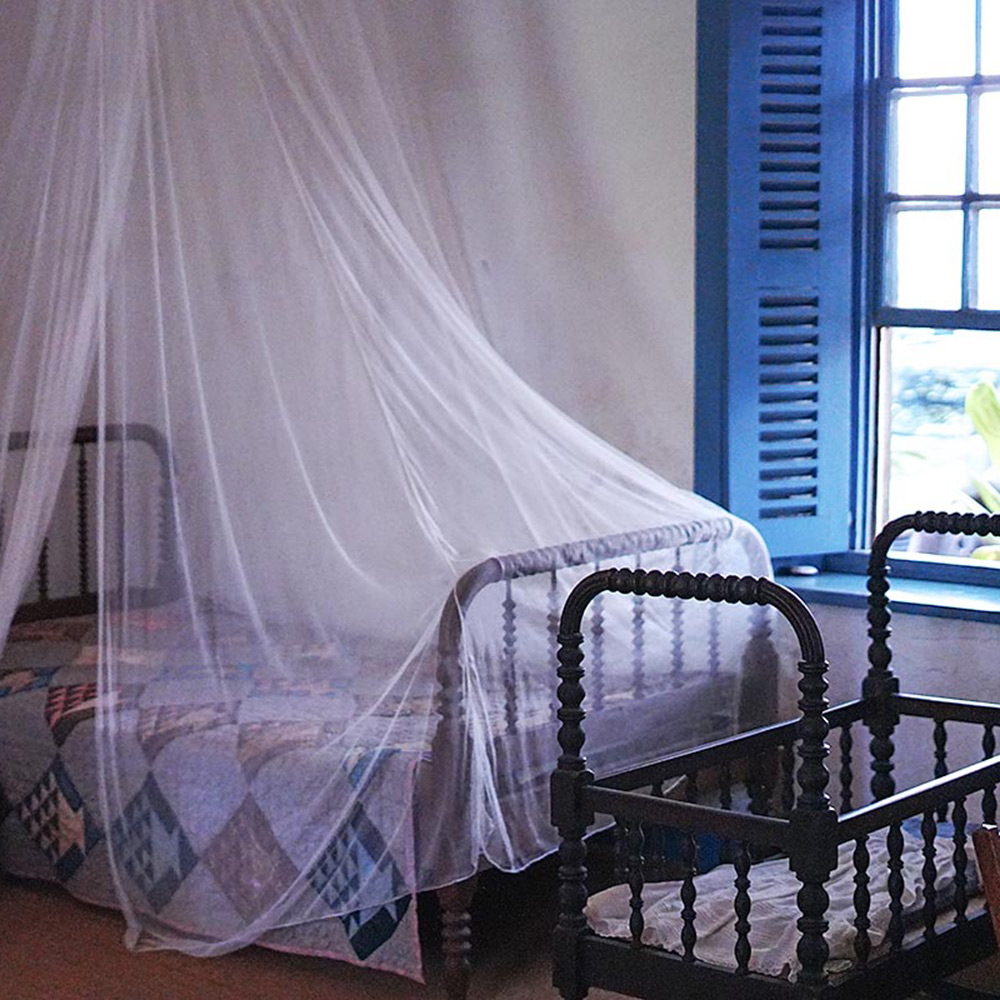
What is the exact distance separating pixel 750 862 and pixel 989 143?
2.16 m

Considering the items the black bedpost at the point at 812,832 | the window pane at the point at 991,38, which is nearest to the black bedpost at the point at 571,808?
the black bedpost at the point at 812,832

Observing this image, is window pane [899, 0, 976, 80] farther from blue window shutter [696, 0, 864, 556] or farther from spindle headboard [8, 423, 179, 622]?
spindle headboard [8, 423, 179, 622]

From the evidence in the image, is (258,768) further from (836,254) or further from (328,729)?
(836,254)

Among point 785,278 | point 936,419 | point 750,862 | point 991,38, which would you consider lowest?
point 750,862

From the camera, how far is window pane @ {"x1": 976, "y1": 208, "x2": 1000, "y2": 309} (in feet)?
14.1

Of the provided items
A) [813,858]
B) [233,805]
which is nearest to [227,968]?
[233,805]

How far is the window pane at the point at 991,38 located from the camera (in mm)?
4242

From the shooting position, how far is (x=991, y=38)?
4258mm

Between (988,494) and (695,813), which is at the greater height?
(988,494)

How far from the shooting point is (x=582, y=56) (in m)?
4.74

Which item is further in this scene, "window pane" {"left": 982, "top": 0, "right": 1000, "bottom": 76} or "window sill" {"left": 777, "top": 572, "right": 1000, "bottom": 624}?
"window pane" {"left": 982, "top": 0, "right": 1000, "bottom": 76}

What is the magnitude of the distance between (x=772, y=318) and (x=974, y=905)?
1.90 meters

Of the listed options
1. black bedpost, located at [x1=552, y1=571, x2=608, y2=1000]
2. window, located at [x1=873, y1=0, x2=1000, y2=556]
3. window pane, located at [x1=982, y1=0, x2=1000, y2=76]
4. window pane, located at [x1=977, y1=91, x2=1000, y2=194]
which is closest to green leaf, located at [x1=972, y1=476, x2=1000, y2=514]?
window, located at [x1=873, y1=0, x2=1000, y2=556]

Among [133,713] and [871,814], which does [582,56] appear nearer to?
[133,713]
